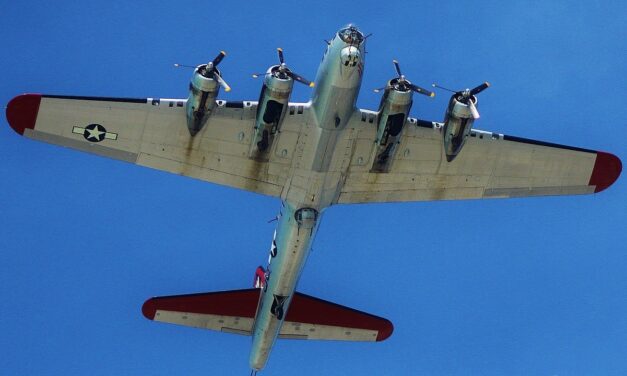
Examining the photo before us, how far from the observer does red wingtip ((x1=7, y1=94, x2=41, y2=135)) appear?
30.4m

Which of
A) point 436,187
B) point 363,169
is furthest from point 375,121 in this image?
point 436,187

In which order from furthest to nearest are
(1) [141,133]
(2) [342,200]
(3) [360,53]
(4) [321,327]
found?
(4) [321,327] < (2) [342,200] < (1) [141,133] < (3) [360,53]

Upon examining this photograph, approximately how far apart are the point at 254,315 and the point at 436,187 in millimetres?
8582

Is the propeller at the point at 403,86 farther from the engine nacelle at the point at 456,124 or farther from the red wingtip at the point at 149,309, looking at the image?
the red wingtip at the point at 149,309

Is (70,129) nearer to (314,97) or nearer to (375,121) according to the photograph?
(314,97)

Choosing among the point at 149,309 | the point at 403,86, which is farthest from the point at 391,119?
the point at 149,309

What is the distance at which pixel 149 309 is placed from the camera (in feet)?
114

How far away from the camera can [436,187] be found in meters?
34.9

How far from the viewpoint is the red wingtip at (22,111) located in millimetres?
30391

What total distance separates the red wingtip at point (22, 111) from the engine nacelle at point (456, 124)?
45.9 feet

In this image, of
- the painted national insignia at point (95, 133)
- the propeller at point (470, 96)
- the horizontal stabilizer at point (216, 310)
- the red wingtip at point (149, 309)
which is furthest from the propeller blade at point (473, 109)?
the red wingtip at point (149, 309)

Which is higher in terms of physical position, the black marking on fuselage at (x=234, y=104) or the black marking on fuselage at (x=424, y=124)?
the black marking on fuselage at (x=424, y=124)

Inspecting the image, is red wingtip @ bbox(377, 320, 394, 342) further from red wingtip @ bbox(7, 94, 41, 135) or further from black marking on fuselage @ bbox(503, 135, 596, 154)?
red wingtip @ bbox(7, 94, 41, 135)

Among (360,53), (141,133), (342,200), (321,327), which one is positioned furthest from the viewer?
(321,327)
